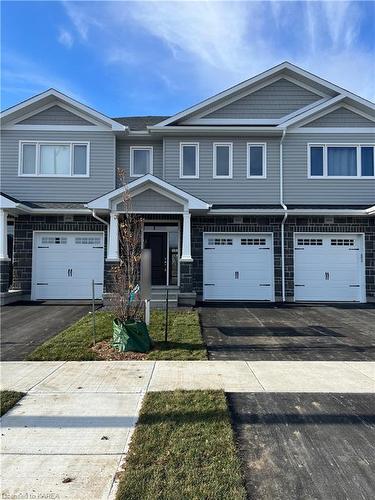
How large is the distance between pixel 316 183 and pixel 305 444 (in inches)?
498

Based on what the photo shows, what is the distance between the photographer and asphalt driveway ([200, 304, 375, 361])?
7359 millimetres

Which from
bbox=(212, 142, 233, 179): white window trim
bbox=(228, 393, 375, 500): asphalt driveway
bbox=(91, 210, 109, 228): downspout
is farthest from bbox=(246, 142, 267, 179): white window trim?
bbox=(228, 393, 375, 500): asphalt driveway

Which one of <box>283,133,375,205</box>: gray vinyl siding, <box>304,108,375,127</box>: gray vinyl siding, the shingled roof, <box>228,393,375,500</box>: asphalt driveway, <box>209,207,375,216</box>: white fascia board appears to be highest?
the shingled roof

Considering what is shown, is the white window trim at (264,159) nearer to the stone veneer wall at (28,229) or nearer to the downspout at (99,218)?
the downspout at (99,218)

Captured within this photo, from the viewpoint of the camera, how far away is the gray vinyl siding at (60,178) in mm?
15273

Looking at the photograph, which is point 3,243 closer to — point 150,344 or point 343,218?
point 150,344

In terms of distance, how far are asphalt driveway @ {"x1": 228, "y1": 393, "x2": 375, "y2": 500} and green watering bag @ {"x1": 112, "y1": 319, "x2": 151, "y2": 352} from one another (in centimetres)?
269

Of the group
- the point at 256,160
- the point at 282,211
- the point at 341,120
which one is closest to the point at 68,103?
the point at 256,160

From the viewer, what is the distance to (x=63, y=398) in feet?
16.8

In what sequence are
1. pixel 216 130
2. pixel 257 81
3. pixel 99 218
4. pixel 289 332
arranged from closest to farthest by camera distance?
1. pixel 289 332
2. pixel 99 218
3. pixel 216 130
4. pixel 257 81

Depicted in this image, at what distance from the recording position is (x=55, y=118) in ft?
51.4

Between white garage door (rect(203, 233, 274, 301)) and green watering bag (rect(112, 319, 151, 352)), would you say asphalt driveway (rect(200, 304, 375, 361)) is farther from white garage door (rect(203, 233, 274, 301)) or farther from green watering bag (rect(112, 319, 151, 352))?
white garage door (rect(203, 233, 274, 301))

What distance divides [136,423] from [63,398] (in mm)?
Answer: 1295

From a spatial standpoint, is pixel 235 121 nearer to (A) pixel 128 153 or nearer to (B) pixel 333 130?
(B) pixel 333 130
